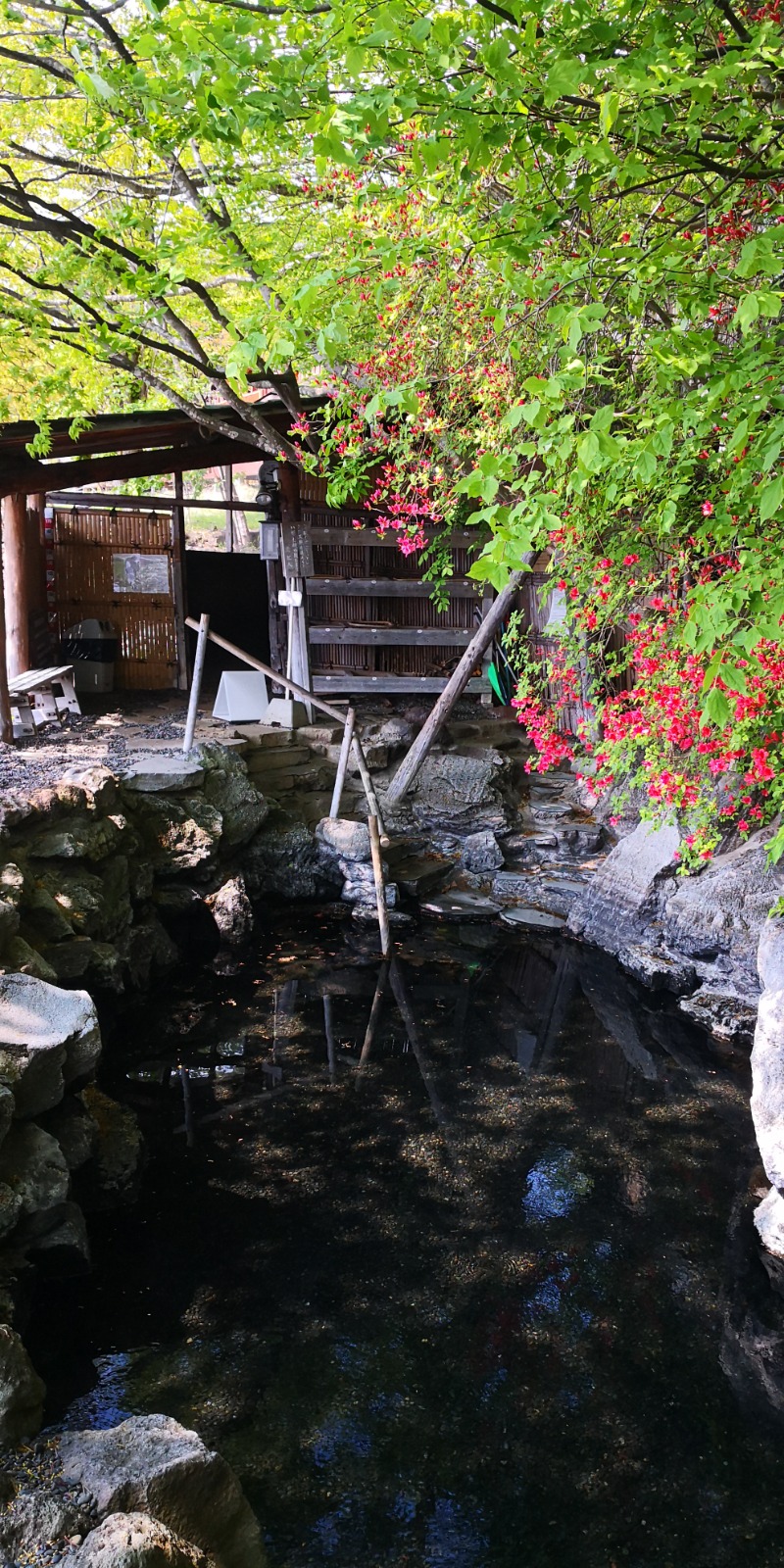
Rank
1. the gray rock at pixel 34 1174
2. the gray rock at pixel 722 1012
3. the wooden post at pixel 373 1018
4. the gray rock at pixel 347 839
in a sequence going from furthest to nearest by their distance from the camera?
1. the gray rock at pixel 347 839
2. the gray rock at pixel 722 1012
3. the wooden post at pixel 373 1018
4. the gray rock at pixel 34 1174

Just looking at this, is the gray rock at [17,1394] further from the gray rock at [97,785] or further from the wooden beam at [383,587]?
the wooden beam at [383,587]

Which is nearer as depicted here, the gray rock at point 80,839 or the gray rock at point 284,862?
the gray rock at point 80,839

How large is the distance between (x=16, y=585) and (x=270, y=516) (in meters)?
3.19

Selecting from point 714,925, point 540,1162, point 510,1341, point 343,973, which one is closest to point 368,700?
point 343,973

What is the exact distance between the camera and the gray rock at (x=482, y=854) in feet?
34.1

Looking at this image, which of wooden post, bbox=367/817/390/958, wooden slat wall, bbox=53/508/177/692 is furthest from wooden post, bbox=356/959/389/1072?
wooden slat wall, bbox=53/508/177/692

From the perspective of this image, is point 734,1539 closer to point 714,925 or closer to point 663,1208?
point 663,1208

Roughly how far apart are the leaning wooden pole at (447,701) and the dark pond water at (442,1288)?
3.73m

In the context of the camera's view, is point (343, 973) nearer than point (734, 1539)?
No

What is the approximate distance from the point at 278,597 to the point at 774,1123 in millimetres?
8686

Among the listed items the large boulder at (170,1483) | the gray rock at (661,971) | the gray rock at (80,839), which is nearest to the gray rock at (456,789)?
the gray rock at (661,971)

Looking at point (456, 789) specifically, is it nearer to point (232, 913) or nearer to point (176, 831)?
point (232, 913)

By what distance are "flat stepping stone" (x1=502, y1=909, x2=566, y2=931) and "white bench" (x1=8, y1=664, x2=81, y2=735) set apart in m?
5.44

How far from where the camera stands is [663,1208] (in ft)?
17.3
